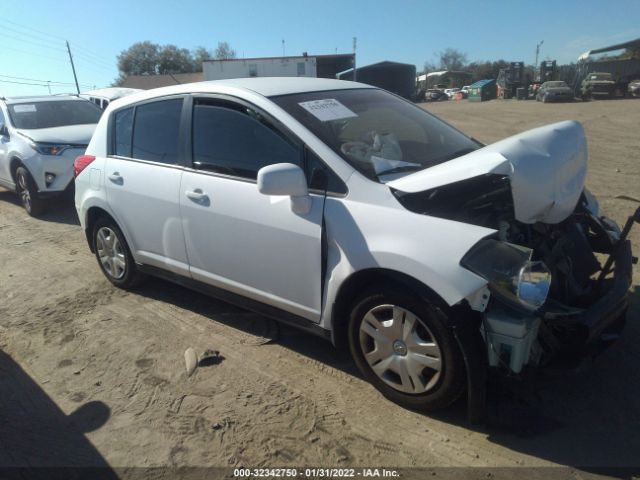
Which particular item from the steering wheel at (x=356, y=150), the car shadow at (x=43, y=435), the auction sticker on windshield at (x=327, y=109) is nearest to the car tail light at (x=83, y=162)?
the car shadow at (x=43, y=435)

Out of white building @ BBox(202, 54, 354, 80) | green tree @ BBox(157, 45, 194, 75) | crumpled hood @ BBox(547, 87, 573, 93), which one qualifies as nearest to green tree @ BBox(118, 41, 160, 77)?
green tree @ BBox(157, 45, 194, 75)

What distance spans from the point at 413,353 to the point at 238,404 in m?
1.11

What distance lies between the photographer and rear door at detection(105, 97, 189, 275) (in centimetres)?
364

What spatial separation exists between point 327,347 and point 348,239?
1114mm

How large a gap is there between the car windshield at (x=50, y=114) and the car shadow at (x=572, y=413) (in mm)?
7062

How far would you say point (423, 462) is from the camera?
240 centimetres

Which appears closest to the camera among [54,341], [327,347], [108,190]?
[327,347]

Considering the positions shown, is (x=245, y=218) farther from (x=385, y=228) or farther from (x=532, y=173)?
(x=532, y=173)

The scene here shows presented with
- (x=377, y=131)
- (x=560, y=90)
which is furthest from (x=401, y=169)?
(x=560, y=90)

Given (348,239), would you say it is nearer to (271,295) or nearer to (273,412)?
(271,295)

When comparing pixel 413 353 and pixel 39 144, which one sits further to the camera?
pixel 39 144

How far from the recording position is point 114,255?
4477 mm

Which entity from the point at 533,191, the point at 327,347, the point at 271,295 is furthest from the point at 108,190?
the point at 533,191

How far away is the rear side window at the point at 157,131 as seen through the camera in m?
3.68
